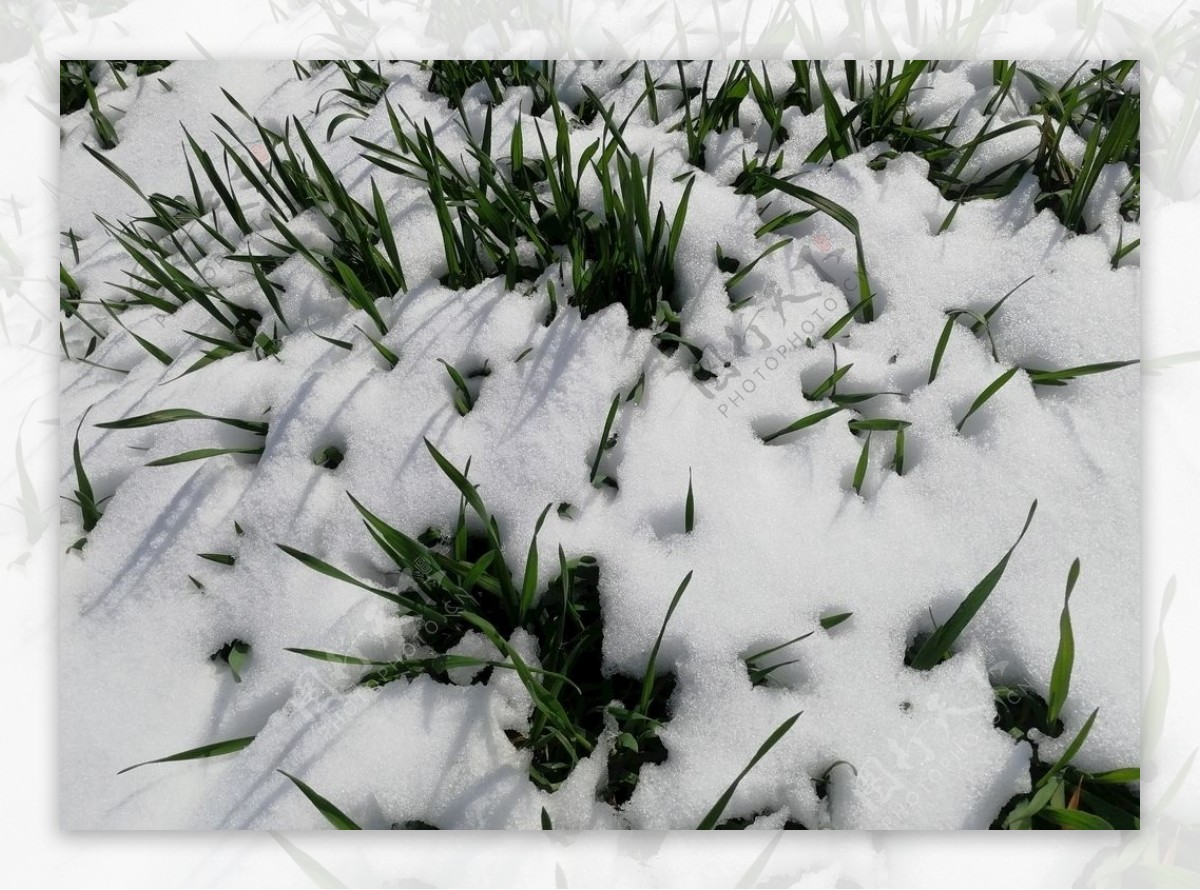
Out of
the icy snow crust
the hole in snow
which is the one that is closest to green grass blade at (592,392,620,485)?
the icy snow crust

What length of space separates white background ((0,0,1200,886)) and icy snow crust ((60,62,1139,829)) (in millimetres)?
36

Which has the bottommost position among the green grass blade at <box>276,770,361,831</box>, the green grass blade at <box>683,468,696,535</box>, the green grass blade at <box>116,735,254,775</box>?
the green grass blade at <box>276,770,361,831</box>

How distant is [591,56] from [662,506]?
566mm

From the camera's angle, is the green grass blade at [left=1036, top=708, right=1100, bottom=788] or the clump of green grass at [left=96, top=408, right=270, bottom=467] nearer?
the green grass blade at [left=1036, top=708, right=1100, bottom=788]

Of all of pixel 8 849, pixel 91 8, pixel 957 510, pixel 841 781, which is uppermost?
pixel 91 8

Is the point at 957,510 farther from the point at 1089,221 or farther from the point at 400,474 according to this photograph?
the point at 400,474

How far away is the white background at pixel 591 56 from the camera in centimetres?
81

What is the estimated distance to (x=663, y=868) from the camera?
81 centimetres

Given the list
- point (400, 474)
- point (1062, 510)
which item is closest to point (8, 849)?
point (400, 474)

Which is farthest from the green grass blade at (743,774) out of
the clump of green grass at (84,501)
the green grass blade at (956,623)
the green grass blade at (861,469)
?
the clump of green grass at (84,501)

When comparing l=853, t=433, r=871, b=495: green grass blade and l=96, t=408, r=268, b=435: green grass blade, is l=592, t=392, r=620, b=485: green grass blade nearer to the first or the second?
l=853, t=433, r=871, b=495: green grass blade

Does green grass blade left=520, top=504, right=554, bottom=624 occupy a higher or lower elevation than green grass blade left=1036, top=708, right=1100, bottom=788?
higher

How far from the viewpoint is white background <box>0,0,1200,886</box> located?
814 mm

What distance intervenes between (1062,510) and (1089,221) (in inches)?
13.9
